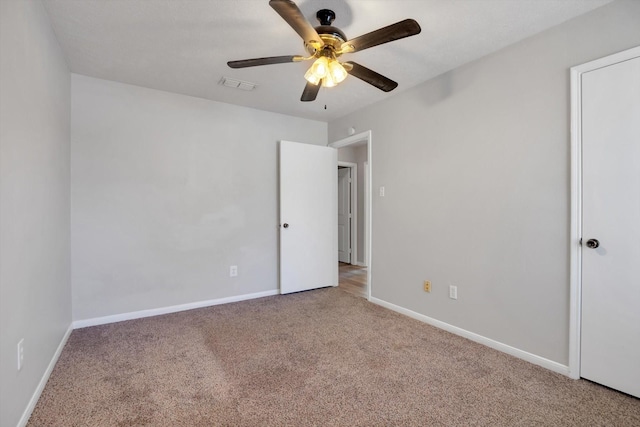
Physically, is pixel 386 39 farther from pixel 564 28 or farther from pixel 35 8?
pixel 35 8

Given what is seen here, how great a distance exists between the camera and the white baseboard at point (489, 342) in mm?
2137

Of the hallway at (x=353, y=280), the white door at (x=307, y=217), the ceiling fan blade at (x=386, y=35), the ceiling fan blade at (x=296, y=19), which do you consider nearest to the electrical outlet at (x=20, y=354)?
the ceiling fan blade at (x=296, y=19)

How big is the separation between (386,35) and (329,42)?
0.34m

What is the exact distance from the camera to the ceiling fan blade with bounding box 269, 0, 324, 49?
1391 millimetres

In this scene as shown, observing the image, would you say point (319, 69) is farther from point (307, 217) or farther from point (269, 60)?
point (307, 217)

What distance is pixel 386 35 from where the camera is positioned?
1.63 meters

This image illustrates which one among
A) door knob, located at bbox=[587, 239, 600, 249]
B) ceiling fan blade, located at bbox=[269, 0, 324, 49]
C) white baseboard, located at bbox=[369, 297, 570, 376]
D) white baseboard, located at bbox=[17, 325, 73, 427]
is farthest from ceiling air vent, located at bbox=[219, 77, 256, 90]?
door knob, located at bbox=[587, 239, 600, 249]

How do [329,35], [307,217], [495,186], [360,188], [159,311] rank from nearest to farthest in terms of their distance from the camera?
[329,35] → [495,186] → [159,311] → [307,217] → [360,188]

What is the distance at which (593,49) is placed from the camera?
1.98 meters

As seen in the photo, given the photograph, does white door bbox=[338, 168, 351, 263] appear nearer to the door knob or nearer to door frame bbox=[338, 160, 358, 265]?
door frame bbox=[338, 160, 358, 265]

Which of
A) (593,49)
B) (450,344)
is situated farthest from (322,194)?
(593,49)

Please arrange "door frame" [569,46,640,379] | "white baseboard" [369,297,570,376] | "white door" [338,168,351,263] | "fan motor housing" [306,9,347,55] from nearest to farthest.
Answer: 1. "fan motor housing" [306,9,347,55]
2. "door frame" [569,46,640,379]
3. "white baseboard" [369,297,570,376]
4. "white door" [338,168,351,263]

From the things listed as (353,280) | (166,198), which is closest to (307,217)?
(353,280)

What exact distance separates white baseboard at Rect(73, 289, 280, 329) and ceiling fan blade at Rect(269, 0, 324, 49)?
2934mm
